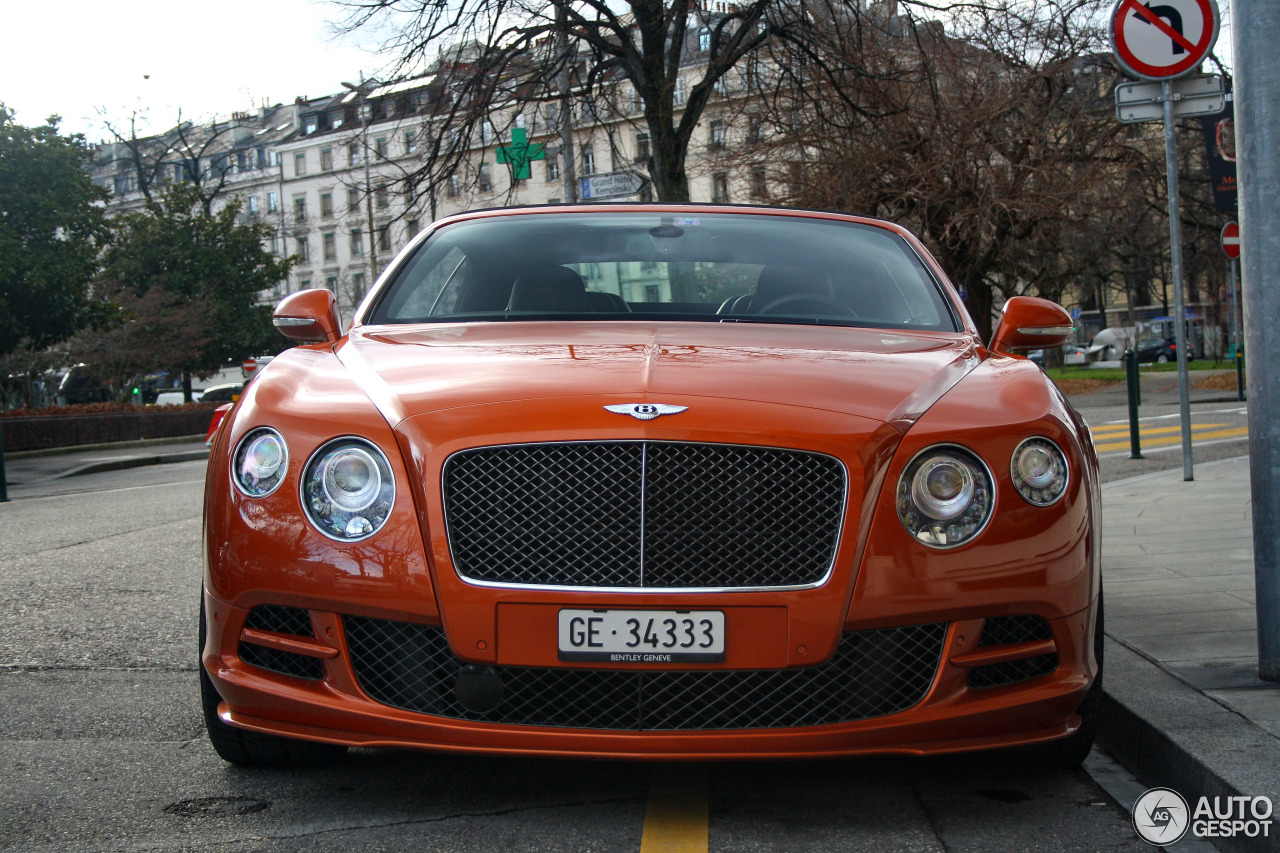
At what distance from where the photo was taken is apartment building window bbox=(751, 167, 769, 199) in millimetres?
25688

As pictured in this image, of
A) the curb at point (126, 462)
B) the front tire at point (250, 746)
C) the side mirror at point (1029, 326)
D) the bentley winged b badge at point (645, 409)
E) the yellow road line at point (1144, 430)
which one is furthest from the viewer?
the curb at point (126, 462)

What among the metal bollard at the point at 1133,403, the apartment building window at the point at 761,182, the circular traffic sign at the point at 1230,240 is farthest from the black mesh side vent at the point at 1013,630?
the apartment building window at the point at 761,182

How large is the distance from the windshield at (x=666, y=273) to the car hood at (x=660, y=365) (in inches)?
11.1

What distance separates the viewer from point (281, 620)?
10.2ft

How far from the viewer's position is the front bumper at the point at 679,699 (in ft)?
9.53

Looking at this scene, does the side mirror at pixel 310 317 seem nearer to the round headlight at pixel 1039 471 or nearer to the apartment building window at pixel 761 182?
the round headlight at pixel 1039 471

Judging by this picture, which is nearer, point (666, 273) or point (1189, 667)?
point (1189, 667)

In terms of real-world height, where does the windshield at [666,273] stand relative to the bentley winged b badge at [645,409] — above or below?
above

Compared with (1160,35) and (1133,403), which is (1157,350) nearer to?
(1133,403)

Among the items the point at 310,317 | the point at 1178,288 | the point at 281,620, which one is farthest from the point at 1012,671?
the point at 1178,288

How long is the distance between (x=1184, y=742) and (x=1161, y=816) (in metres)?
0.23

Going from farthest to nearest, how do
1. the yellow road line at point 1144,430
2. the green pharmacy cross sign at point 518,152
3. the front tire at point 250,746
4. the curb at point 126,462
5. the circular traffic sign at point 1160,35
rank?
1. the curb at point 126,462
2. the green pharmacy cross sign at point 518,152
3. the yellow road line at point 1144,430
4. the circular traffic sign at point 1160,35
5. the front tire at point 250,746

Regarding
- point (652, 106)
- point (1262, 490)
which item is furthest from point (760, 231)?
point (652, 106)

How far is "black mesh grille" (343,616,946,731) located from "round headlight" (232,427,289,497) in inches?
16.8
